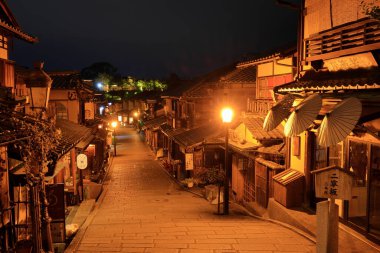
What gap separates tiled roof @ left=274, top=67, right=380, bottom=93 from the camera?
927cm

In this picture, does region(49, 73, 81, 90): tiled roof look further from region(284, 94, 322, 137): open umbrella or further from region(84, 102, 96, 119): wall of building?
region(284, 94, 322, 137): open umbrella

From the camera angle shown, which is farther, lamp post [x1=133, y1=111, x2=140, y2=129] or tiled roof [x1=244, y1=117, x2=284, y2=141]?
lamp post [x1=133, y1=111, x2=140, y2=129]

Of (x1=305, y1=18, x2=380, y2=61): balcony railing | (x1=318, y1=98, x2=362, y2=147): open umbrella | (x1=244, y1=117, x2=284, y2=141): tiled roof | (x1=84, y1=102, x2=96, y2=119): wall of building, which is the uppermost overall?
(x1=305, y1=18, x2=380, y2=61): balcony railing

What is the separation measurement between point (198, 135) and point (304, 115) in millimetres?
18353

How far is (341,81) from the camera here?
405 inches

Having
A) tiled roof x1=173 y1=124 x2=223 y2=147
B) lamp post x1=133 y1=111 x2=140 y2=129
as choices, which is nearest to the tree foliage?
lamp post x1=133 y1=111 x2=140 y2=129

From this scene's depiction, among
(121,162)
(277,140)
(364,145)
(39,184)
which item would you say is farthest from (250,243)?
(121,162)

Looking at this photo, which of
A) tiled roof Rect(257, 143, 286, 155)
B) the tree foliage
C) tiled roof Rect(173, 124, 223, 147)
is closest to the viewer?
tiled roof Rect(257, 143, 286, 155)

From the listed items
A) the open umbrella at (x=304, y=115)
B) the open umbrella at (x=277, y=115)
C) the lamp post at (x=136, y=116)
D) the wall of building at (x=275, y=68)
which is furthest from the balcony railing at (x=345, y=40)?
the lamp post at (x=136, y=116)

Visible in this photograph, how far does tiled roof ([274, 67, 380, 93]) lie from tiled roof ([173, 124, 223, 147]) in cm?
1164

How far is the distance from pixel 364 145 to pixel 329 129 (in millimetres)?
3314

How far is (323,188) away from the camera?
793 centimetres

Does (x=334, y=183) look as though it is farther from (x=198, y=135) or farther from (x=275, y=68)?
(x=198, y=135)

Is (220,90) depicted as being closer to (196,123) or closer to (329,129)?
(196,123)
